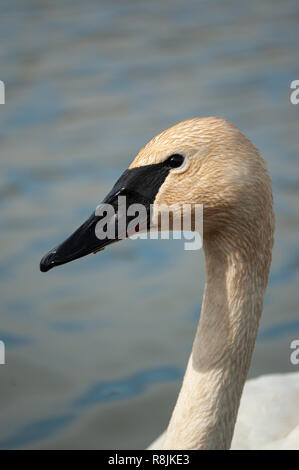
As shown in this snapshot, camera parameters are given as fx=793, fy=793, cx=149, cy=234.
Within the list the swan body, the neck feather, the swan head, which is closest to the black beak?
the swan head

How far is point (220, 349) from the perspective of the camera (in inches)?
97.0

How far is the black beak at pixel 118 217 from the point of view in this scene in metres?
2.34

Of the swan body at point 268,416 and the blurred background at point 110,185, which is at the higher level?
the blurred background at point 110,185

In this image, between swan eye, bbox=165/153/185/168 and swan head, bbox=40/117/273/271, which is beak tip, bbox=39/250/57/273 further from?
swan eye, bbox=165/153/185/168

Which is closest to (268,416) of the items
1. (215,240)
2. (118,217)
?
(215,240)

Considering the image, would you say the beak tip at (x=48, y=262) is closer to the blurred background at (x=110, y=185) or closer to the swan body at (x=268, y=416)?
the swan body at (x=268, y=416)

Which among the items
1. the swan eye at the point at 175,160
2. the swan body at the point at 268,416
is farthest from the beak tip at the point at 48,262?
the swan body at the point at 268,416

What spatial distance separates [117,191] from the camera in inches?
92.9

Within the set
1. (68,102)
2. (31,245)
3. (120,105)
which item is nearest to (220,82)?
(120,105)

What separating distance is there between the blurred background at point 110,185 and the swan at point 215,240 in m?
1.47

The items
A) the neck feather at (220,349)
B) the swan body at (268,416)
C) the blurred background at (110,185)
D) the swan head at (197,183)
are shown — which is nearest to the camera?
the swan head at (197,183)

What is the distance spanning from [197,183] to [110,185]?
11.9ft

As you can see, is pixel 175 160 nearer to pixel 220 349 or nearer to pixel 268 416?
pixel 220 349
